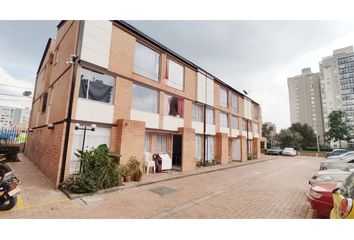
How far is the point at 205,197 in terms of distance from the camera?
20.1 feet

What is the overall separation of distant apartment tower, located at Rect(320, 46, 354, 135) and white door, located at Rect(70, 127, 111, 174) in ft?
232

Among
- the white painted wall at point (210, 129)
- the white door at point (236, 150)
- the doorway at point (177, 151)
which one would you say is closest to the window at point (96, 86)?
the doorway at point (177, 151)

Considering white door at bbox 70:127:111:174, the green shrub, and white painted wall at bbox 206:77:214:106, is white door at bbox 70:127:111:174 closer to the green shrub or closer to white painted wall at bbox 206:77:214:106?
the green shrub

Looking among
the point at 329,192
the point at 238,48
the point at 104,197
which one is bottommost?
the point at 104,197

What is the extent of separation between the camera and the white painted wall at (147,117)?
9773mm

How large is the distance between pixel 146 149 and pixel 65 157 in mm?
4582

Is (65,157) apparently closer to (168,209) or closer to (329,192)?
(168,209)

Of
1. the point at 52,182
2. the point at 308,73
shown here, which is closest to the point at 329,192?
the point at 52,182

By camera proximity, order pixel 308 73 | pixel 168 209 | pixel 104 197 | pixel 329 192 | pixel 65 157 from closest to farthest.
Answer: pixel 329 192, pixel 168 209, pixel 104 197, pixel 65 157, pixel 308 73

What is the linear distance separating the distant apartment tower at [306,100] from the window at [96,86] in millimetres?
79227

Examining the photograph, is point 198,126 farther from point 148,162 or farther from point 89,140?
point 89,140

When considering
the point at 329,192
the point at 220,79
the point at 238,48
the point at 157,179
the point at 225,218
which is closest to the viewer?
the point at 329,192

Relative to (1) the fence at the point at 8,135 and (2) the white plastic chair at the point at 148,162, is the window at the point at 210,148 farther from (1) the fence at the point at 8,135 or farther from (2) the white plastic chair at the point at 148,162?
(1) the fence at the point at 8,135

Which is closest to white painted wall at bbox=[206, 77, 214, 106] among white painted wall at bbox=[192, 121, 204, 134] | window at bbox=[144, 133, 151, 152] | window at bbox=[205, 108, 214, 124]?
window at bbox=[205, 108, 214, 124]
